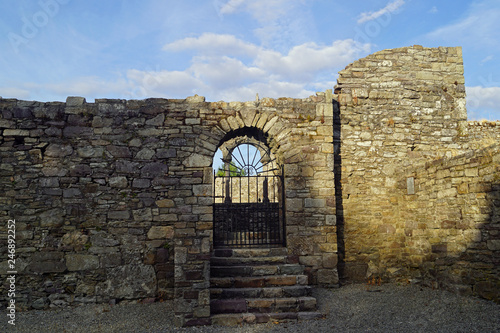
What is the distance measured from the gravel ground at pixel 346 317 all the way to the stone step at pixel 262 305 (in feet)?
1.02

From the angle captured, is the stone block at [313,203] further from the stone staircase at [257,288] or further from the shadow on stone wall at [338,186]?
the stone staircase at [257,288]

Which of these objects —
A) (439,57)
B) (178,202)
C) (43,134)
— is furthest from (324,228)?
(43,134)

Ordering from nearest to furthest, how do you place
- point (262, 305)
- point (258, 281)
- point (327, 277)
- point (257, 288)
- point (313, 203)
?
point (262, 305) → point (257, 288) → point (258, 281) → point (327, 277) → point (313, 203)

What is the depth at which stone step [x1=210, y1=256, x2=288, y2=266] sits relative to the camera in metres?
6.55

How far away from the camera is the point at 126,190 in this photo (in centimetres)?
666

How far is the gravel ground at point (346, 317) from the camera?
196 inches

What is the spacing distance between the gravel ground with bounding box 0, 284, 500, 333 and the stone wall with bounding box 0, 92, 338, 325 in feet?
1.54

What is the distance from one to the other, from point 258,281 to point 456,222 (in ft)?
11.3

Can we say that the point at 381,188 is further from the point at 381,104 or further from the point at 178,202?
the point at 178,202

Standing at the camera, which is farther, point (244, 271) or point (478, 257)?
point (244, 271)

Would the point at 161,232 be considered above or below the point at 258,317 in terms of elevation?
above

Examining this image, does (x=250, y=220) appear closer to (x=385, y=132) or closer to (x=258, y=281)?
(x=258, y=281)

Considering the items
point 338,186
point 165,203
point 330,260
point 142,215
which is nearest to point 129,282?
point 142,215

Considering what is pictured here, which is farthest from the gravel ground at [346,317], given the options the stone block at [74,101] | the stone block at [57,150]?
the stone block at [74,101]
